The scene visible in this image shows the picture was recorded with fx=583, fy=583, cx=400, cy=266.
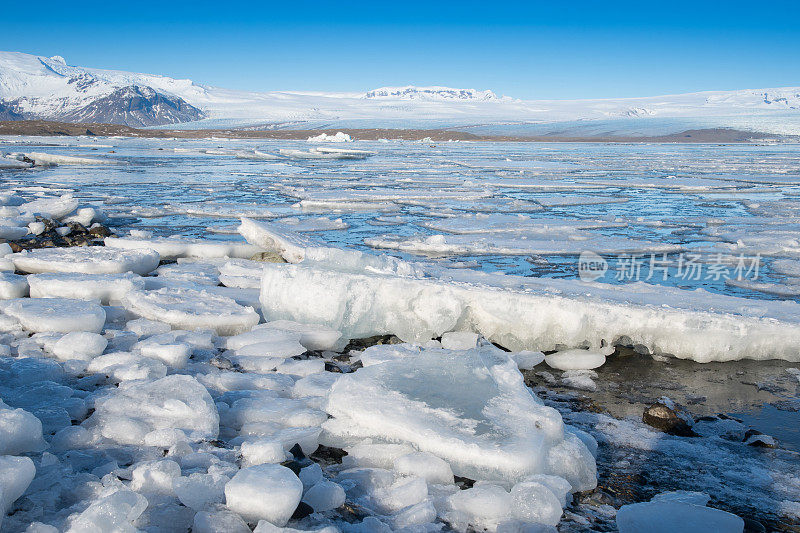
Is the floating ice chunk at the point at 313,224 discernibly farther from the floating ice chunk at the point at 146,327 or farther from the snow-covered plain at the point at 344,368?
the floating ice chunk at the point at 146,327

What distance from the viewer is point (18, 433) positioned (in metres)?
1.62

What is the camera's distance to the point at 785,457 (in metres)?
2.04

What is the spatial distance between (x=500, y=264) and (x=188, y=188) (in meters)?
8.42

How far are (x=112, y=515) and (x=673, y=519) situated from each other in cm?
141

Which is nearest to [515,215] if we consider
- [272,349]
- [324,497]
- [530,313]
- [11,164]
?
[530,313]

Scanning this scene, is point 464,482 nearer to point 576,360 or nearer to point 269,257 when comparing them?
point 576,360

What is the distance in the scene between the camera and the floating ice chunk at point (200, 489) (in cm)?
149

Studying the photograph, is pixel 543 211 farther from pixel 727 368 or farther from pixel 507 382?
pixel 507 382

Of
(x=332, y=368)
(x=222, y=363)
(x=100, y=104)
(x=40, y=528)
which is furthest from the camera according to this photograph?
(x=100, y=104)

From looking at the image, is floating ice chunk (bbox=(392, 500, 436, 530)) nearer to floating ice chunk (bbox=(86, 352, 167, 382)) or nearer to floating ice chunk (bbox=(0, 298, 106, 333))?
floating ice chunk (bbox=(86, 352, 167, 382))

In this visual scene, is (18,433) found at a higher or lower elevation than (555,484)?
higher

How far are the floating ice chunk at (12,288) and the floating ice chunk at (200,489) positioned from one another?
253cm

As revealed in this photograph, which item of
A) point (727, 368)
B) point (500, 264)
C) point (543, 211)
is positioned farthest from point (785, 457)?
point (543, 211)

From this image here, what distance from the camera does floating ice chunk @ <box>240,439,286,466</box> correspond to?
5.67ft
